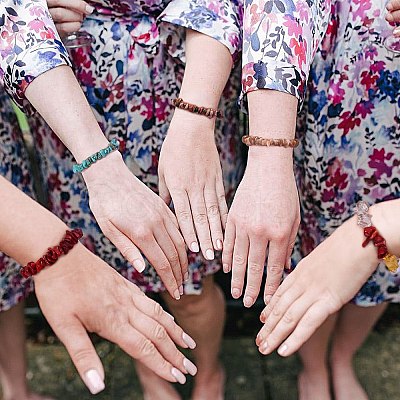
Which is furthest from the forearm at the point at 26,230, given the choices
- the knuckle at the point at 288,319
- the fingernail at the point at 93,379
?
the knuckle at the point at 288,319

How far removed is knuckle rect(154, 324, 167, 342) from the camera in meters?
1.20

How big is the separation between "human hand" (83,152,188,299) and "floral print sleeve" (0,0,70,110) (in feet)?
0.74

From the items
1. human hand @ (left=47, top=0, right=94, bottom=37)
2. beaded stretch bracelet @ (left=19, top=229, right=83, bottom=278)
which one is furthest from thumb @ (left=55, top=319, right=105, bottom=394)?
human hand @ (left=47, top=0, right=94, bottom=37)

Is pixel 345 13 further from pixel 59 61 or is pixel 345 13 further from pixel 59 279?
pixel 59 279

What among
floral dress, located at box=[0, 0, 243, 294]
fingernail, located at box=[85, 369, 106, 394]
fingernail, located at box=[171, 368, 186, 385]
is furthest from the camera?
floral dress, located at box=[0, 0, 243, 294]

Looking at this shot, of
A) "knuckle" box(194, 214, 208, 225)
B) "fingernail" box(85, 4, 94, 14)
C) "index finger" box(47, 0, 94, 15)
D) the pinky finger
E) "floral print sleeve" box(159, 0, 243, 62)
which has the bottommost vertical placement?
the pinky finger

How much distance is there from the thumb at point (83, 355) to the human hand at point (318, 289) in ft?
1.10

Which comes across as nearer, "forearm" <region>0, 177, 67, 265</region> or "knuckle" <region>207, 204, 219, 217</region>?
"forearm" <region>0, 177, 67, 265</region>

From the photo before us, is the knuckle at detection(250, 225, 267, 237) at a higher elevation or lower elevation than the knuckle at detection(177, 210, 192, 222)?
higher

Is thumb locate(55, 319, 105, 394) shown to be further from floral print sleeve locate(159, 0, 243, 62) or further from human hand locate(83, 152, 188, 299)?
floral print sleeve locate(159, 0, 243, 62)

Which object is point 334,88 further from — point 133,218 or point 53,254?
point 53,254

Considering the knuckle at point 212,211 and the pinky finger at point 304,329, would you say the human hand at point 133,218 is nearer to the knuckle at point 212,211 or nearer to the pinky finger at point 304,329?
the knuckle at point 212,211

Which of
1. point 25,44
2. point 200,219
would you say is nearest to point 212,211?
point 200,219

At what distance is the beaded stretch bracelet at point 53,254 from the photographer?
1194mm
